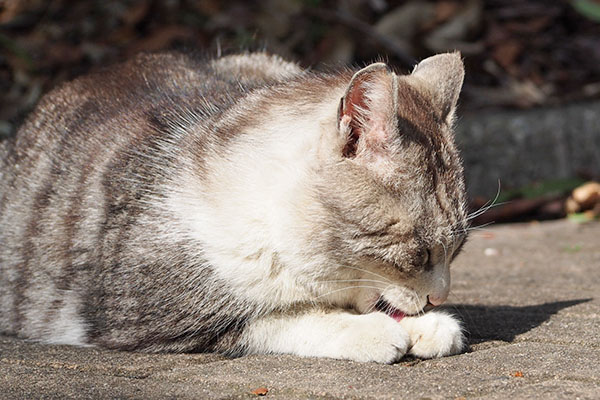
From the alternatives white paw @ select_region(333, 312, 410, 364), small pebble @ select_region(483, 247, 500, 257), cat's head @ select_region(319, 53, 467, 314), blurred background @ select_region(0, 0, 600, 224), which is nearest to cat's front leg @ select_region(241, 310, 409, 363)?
white paw @ select_region(333, 312, 410, 364)

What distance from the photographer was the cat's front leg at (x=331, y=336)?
274 centimetres

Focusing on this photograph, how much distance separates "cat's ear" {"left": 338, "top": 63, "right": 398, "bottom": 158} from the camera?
2.67 meters

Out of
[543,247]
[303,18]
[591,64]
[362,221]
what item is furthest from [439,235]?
[591,64]

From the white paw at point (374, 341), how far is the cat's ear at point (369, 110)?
1.88 feet

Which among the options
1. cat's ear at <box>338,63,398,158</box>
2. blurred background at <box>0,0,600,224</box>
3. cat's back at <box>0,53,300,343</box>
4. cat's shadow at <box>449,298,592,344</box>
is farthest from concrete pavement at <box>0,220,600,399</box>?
blurred background at <box>0,0,600,224</box>

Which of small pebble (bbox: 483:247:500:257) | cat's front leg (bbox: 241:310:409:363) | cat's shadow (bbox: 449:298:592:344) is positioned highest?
cat's front leg (bbox: 241:310:409:363)

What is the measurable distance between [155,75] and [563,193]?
11.8ft

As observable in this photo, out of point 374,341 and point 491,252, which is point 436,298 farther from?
point 491,252

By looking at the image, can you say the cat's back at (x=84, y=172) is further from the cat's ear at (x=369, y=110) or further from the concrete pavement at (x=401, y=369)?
the cat's ear at (x=369, y=110)

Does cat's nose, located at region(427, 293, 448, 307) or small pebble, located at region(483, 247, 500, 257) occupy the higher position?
cat's nose, located at region(427, 293, 448, 307)

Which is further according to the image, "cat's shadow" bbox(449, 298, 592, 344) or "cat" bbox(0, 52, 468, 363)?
"cat's shadow" bbox(449, 298, 592, 344)

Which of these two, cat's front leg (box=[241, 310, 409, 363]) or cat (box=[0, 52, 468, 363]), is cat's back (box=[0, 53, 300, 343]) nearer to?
cat (box=[0, 52, 468, 363])

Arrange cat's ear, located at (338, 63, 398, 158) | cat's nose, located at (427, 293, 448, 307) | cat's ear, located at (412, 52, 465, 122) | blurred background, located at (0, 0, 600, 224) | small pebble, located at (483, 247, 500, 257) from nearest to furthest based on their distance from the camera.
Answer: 1. cat's ear, located at (338, 63, 398, 158)
2. cat's nose, located at (427, 293, 448, 307)
3. cat's ear, located at (412, 52, 465, 122)
4. small pebble, located at (483, 247, 500, 257)
5. blurred background, located at (0, 0, 600, 224)

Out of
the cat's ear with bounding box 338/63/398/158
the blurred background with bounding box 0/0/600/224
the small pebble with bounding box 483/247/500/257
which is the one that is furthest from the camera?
the blurred background with bounding box 0/0/600/224
